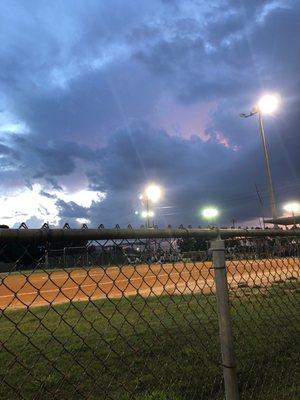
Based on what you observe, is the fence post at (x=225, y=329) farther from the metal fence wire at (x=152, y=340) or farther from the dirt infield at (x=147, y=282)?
the dirt infield at (x=147, y=282)

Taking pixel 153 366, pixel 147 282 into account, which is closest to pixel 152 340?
pixel 153 366

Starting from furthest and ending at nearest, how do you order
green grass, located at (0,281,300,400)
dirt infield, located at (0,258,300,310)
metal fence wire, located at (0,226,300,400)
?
green grass, located at (0,281,300,400)
dirt infield, located at (0,258,300,310)
metal fence wire, located at (0,226,300,400)

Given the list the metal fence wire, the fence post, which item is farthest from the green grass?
the fence post

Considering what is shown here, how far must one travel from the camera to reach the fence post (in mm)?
2943

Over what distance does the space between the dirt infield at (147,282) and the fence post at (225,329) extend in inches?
22.0

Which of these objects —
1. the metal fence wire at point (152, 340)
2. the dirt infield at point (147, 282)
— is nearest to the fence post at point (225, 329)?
the metal fence wire at point (152, 340)

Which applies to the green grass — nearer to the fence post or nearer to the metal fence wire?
the metal fence wire

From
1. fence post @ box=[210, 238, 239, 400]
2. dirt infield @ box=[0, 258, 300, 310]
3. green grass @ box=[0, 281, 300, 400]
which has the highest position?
dirt infield @ box=[0, 258, 300, 310]

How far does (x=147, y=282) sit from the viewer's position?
66.4 ft

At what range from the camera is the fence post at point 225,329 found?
294 cm

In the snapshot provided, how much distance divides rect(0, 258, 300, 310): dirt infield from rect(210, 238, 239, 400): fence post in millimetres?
559

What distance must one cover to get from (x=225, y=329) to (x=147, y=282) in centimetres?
1749

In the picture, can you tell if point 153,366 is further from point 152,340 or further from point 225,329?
point 225,329

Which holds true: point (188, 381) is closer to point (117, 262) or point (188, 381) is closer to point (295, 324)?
point (117, 262)
